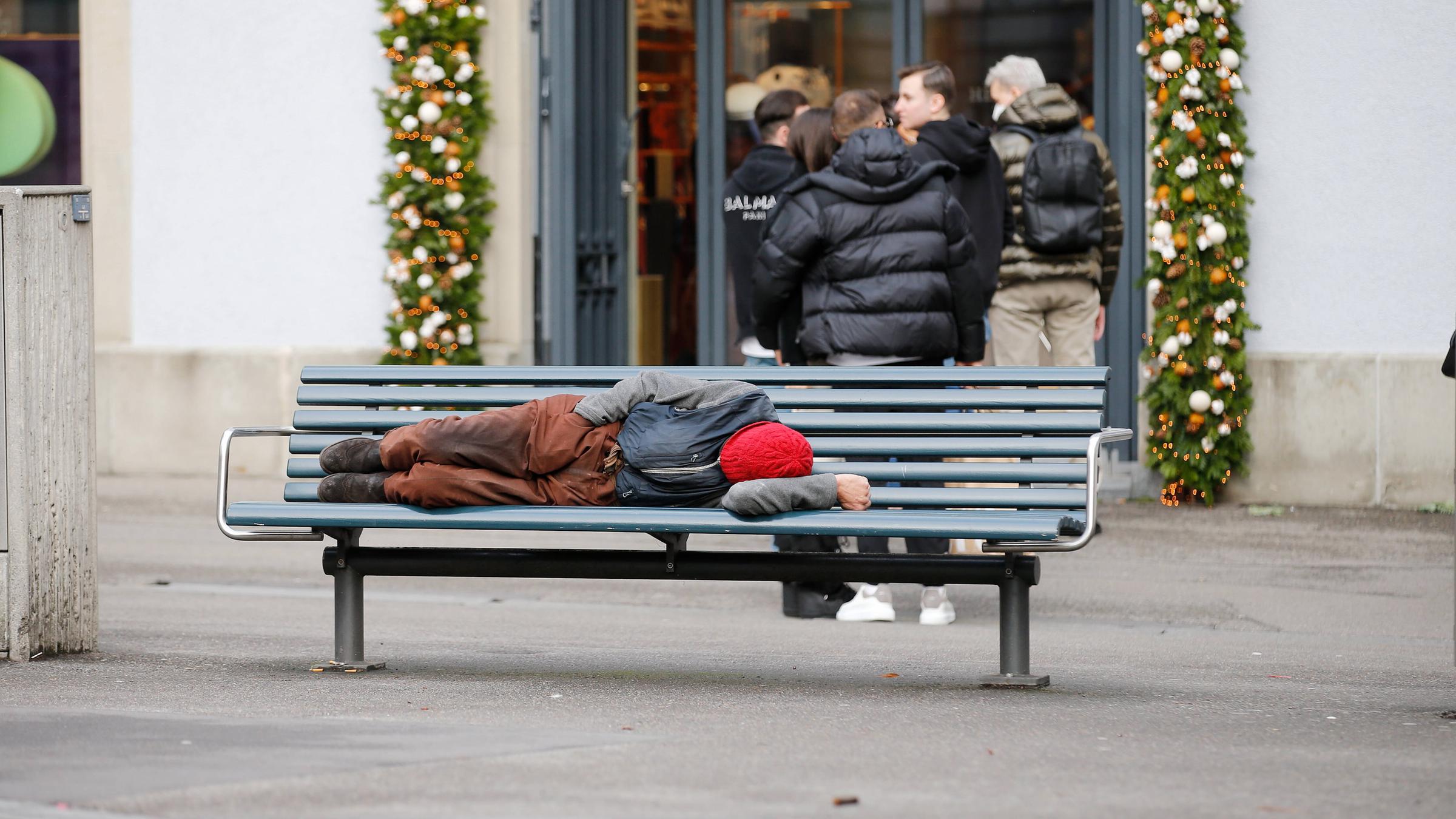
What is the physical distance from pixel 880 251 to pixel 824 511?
79.7 inches

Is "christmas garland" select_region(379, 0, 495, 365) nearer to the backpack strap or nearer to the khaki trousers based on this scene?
the khaki trousers

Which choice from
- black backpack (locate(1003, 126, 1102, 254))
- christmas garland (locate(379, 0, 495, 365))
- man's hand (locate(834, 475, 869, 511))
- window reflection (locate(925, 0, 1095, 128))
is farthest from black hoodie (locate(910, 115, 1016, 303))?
christmas garland (locate(379, 0, 495, 365))

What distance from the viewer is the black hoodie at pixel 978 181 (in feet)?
28.7

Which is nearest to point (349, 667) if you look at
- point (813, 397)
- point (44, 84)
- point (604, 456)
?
point (604, 456)

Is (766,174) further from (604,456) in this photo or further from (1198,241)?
(604,456)

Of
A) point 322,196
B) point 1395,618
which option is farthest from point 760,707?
point 322,196

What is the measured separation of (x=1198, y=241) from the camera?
11125 millimetres

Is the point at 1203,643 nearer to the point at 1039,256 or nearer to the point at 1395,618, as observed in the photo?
the point at 1395,618

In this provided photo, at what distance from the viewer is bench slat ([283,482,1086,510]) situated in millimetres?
5914

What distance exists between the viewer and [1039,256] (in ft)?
32.8

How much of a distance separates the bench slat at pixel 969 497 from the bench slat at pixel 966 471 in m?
0.04

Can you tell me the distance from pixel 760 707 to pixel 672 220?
8343mm

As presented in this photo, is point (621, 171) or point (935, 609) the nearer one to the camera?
point (935, 609)

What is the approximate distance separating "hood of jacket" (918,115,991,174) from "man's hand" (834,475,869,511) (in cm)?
310
